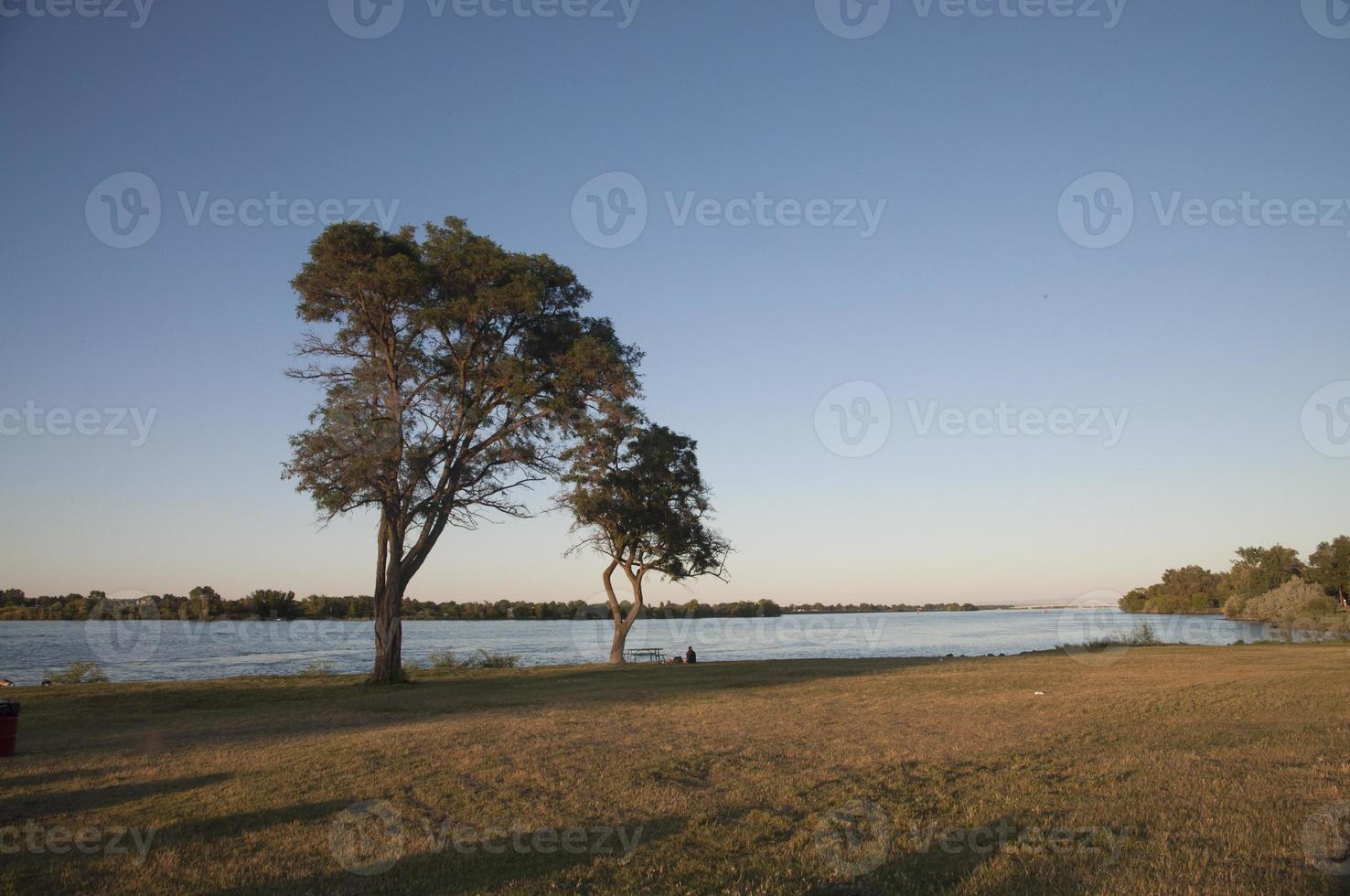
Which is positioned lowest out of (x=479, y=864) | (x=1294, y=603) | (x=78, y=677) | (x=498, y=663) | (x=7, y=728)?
(x=498, y=663)

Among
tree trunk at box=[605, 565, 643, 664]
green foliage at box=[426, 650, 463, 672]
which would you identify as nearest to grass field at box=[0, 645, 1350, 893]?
green foliage at box=[426, 650, 463, 672]

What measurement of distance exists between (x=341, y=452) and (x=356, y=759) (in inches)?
596

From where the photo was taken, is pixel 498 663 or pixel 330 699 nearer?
pixel 330 699

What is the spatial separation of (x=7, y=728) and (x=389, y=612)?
14.7 m

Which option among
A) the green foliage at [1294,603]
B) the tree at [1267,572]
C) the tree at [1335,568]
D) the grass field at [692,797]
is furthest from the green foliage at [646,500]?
the tree at [1267,572]

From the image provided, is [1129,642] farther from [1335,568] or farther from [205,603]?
[205,603]

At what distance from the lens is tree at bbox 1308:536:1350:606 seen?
260ft

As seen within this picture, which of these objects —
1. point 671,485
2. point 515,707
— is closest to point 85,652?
point 671,485

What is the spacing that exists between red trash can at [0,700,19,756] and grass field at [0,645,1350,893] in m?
0.37

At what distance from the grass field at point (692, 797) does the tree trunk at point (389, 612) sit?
298 inches

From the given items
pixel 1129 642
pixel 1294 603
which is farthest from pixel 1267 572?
pixel 1129 642

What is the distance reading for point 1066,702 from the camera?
17.6 m

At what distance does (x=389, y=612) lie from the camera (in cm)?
2606

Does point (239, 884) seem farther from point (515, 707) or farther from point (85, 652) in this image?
point (85, 652)
